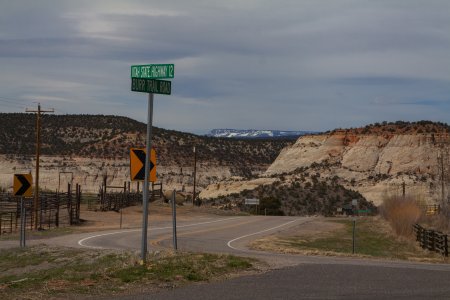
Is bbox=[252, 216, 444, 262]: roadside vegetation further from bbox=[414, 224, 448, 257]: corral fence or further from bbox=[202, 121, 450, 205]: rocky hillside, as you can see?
bbox=[202, 121, 450, 205]: rocky hillside

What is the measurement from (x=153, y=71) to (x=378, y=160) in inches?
3234

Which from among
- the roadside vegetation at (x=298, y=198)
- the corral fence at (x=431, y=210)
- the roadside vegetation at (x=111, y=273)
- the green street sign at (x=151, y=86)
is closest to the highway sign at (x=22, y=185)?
the roadside vegetation at (x=111, y=273)

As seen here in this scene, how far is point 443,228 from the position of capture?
48.0m

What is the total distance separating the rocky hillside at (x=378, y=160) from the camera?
83.8 metres

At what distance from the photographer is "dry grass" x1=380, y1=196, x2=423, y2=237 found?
41.9m

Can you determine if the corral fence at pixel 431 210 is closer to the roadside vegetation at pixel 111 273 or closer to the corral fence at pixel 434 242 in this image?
the corral fence at pixel 434 242

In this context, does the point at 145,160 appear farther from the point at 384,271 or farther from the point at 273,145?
the point at 273,145

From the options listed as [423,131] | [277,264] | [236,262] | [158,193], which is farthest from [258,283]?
[423,131]

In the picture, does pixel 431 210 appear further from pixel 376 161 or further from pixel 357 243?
pixel 357 243

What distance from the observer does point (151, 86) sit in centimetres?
1330

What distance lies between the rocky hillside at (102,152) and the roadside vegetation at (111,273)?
3227 inches

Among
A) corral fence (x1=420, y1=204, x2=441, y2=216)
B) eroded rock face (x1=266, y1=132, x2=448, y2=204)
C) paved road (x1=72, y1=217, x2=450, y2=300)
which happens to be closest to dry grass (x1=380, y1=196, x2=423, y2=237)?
corral fence (x1=420, y1=204, x2=441, y2=216)

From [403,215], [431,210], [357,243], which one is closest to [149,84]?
[357,243]

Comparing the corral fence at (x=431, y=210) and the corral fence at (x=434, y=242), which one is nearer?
the corral fence at (x=434, y=242)
